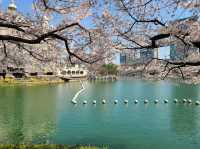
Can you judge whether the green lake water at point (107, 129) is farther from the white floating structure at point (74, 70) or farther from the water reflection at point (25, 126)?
the white floating structure at point (74, 70)

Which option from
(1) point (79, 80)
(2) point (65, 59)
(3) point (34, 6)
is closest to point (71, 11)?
(3) point (34, 6)

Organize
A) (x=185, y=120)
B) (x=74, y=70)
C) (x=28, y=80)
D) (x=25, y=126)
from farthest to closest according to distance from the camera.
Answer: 1. (x=28, y=80)
2. (x=74, y=70)
3. (x=185, y=120)
4. (x=25, y=126)

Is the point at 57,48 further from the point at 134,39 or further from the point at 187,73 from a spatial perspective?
the point at 187,73

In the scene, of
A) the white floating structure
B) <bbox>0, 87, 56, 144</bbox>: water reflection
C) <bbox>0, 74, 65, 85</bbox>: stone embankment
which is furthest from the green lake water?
<bbox>0, 74, 65, 85</bbox>: stone embankment

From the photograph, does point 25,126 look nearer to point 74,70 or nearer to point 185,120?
point 185,120

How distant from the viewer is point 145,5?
7297 millimetres

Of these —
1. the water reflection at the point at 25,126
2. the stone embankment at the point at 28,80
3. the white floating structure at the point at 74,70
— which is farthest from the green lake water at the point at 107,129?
the stone embankment at the point at 28,80

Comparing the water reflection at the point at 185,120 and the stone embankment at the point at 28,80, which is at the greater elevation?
the stone embankment at the point at 28,80

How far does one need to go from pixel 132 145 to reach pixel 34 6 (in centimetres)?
1030

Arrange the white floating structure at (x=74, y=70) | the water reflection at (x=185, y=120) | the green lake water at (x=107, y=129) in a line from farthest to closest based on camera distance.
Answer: the water reflection at (x=185, y=120) < the green lake water at (x=107, y=129) < the white floating structure at (x=74, y=70)

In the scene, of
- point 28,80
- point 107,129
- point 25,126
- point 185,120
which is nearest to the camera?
point 107,129

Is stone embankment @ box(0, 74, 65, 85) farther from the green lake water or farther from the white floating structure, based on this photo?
the green lake water

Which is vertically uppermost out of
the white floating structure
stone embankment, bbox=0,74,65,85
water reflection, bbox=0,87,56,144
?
the white floating structure

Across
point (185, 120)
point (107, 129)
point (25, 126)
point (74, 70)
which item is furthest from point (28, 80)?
point (107, 129)
